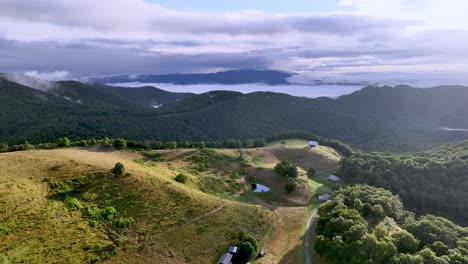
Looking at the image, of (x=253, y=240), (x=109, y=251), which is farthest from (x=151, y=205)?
(x=253, y=240)

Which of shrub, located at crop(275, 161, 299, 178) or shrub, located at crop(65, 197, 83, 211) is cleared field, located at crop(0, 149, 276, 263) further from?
shrub, located at crop(275, 161, 299, 178)

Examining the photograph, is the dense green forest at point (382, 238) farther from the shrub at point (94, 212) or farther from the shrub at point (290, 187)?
the shrub at point (94, 212)

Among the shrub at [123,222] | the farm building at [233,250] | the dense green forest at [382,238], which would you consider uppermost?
the shrub at [123,222]

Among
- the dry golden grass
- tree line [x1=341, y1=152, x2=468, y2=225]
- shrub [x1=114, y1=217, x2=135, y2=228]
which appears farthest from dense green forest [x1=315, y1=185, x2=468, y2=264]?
tree line [x1=341, y1=152, x2=468, y2=225]

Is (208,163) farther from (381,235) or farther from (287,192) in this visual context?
(381,235)

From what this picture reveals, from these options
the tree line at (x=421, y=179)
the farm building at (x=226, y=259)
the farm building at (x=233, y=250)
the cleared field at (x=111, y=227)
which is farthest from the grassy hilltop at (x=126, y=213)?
the tree line at (x=421, y=179)
